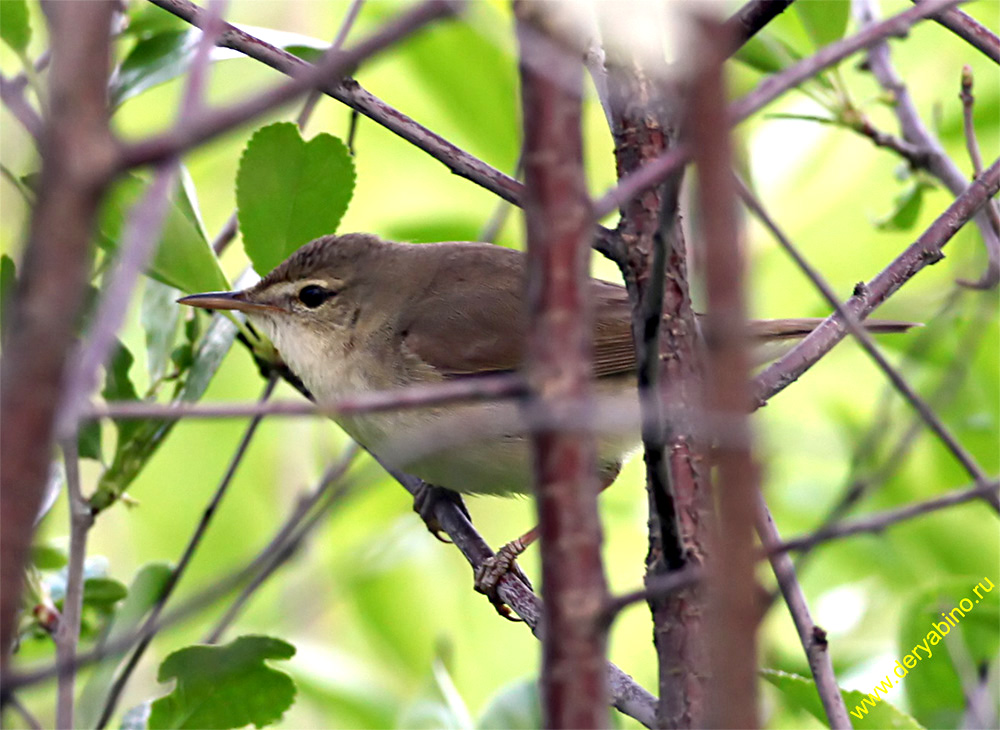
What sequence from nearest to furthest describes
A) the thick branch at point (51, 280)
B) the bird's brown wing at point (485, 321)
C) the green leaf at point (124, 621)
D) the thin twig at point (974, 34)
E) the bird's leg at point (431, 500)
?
the thick branch at point (51, 280) → the thin twig at point (974, 34) → the green leaf at point (124, 621) → the bird's leg at point (431, 500) → the bird's brown wing at point (485, 321)

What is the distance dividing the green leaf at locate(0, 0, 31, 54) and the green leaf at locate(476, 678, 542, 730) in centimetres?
163

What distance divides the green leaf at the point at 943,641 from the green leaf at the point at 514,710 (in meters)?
0.73

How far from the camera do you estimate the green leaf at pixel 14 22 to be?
227 centimetres

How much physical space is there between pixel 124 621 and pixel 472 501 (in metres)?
2.54

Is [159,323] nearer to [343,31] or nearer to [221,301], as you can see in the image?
[221,301]

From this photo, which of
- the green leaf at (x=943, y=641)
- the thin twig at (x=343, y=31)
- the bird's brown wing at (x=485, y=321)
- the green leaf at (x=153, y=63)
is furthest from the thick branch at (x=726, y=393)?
the bird's brown wing at (x=485, y=321)

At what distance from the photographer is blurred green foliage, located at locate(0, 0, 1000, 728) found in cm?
229

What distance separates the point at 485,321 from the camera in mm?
3213

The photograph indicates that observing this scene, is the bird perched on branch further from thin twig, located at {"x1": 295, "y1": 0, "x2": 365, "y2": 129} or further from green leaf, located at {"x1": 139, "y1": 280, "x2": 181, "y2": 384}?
thin twig, located at {"x1": 295, "y1": 0, "x2": 365, "y2": 129}

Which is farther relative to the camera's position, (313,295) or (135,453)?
(313,295)

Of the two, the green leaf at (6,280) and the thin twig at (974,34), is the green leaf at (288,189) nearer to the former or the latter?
the green leaf at (6,280)

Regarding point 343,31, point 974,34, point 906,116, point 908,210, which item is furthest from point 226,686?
point 906,116

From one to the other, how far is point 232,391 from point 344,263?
119cm

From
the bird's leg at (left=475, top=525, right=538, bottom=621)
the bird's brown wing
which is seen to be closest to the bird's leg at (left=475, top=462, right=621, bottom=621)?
the bird's leg at (left=475, top=525, right=538, bottom=621)
